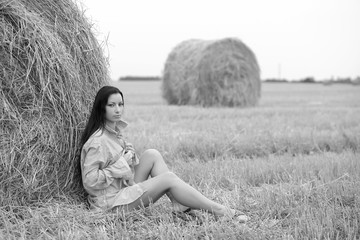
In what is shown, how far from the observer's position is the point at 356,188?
145 inches

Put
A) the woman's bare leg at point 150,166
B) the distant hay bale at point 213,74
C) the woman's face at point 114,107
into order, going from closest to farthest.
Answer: the woman's face at point 114,107 < the woman's bare leg at point 150,166 < the distant hay bale at point 213,74

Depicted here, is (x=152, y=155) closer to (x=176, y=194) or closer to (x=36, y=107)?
(x=176, y=194)

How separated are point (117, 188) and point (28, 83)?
99 centimetres

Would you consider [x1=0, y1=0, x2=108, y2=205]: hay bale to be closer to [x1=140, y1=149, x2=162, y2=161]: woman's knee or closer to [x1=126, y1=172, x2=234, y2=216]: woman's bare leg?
[x1=140, y1=149, x2=162, y2=161]: woman's knee

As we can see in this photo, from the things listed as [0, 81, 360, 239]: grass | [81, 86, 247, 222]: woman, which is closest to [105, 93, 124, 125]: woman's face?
[81, 86, 247, 222]: woman

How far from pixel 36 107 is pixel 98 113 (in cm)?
44

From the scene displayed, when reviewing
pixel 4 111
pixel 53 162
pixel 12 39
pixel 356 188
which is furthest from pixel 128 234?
pixel 356 188

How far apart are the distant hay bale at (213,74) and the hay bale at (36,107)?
8.94m

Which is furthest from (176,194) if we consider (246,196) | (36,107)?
(36,107)

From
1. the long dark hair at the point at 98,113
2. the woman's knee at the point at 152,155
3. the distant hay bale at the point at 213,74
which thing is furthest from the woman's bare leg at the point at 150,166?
the distant hay bale at the point at 213,74

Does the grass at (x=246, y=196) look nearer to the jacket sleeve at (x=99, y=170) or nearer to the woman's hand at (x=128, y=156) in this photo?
the jacket sleeve at (x=99, y=170)

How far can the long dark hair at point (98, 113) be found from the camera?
3576 millimetres

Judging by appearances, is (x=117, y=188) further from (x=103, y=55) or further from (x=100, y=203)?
(x=103, y=55)

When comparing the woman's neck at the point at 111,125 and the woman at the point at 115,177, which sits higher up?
the woman's neck at the point at 111,125
